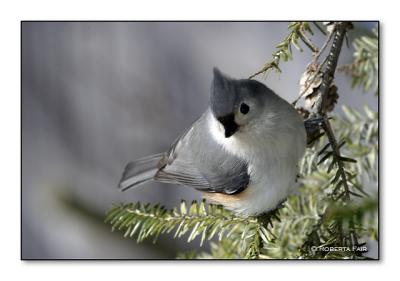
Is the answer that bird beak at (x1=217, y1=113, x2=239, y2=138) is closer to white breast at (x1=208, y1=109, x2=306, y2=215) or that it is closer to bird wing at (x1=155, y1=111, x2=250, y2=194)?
white breast at (x1=208, y1=109, x2=306, y2=215)

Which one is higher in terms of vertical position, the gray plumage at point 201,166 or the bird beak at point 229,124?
the bird beak at point 229,124

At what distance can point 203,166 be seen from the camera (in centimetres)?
132

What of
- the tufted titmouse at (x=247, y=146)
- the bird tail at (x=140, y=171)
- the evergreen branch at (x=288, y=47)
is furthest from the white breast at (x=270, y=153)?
the bird tail at (x=140, y=171)

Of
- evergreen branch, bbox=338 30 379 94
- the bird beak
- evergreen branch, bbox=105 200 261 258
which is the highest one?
evergreen branch, bbox=338 30 379 94

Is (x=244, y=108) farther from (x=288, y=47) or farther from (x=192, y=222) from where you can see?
(x=192, y=222)

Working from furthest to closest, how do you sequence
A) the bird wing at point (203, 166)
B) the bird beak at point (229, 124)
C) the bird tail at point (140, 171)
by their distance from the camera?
the bird tail at point (140, 171) < the bird wing at point (203, 166) < the bird beak at point (229, 124)

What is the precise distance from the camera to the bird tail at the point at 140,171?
1.52 m

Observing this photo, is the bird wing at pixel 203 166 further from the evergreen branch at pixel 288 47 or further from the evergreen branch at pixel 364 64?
the evergreen branch at pixel 364 64

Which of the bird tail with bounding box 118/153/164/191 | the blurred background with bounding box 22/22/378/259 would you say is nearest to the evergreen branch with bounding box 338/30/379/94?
the blurred background with bounding box 22/22/378/259

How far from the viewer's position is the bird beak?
112cm

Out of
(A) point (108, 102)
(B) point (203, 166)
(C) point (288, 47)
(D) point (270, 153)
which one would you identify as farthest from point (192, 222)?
(A) point (108, 102)

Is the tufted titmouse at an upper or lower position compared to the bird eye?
lower
